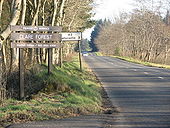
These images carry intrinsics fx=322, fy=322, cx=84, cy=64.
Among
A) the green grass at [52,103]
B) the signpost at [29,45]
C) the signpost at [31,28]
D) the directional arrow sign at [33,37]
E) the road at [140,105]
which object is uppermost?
the signpost at [31,28]

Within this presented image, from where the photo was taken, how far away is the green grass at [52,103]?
27.1 ft

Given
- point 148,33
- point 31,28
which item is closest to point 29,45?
point 31,28

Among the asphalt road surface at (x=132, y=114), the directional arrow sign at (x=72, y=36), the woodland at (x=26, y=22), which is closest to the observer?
the asphalt road surface at (x=132, y=114)

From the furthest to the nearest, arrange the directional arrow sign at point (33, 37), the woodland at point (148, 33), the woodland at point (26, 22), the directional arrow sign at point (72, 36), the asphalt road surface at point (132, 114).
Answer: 1. the woodland at point (148, 33)
2. the directional arrow sign at point (72, 36)
3. the woodland at point (26, 22)
4. the directional arrow sign at point (33, 37)
5. the asphalt road surface at point (132, 114)

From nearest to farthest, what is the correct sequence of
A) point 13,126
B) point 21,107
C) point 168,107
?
point 13,126 → point 21,107 → point 168,107

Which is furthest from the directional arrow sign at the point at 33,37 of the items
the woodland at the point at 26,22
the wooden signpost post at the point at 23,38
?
the woodland at the point at 26,22

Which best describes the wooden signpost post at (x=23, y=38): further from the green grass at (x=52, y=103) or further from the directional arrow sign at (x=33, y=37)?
the green grass at (x=52, y=103)

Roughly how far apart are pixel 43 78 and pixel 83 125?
15.9 feet

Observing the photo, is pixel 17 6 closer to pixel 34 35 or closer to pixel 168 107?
pixel 34 35

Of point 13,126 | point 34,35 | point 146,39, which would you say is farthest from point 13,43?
point 146,39

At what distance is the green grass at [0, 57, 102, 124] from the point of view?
8.27 m

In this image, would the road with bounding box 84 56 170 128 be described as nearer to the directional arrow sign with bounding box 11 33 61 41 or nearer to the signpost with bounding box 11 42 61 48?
the signpost with bounding box 11 42 61 48

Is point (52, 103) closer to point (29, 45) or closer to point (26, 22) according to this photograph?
point (29, 45)

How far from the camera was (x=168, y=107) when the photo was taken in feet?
34.9
